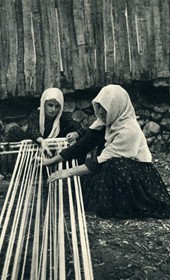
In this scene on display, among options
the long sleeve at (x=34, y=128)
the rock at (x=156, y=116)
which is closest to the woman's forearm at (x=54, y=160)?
the long sleeve at (x=34, y=128)

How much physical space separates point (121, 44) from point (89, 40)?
323 mm

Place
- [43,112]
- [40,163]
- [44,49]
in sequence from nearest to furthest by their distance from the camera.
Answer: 1. [40,163]
2. [43,112]
3. [44,49]

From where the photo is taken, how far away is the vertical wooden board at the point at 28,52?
446 centimetres

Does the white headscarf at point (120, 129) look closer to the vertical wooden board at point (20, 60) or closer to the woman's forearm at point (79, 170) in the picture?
the woman's forearm at point (79, 170)

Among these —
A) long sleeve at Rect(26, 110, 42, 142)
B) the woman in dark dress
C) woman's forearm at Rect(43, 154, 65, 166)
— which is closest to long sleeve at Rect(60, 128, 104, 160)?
woman's forearm at Rect(43, 154, 65, 166)

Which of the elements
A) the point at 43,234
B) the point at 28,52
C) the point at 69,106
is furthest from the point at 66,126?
the point at 43,234

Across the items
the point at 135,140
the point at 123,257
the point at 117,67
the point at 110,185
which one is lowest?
the point at 123,257

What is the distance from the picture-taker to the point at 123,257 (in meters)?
2.43

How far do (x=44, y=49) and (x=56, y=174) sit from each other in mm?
2028

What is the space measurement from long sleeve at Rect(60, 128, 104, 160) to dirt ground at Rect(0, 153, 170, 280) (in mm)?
449

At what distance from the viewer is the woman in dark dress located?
12.5 feet

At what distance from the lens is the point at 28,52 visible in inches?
178

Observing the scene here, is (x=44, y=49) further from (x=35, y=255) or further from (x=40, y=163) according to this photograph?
(x=35, y=255)

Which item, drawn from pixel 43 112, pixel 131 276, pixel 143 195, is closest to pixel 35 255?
pixel 131 276
